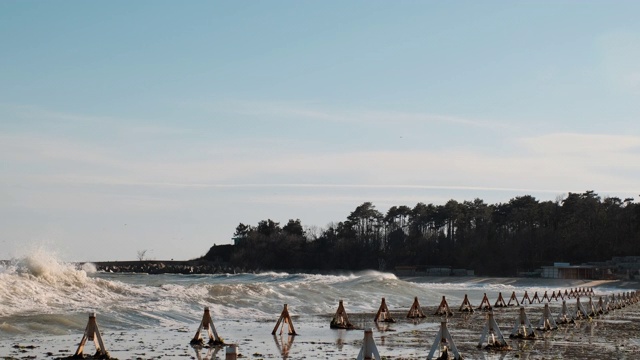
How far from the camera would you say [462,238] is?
158500 mm

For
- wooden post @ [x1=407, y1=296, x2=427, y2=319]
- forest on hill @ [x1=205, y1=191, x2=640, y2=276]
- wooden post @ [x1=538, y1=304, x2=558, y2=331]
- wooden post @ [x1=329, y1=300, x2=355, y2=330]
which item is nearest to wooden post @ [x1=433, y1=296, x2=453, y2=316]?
wooden post @ [x1=407, y1=296, x2=427, y2=319]

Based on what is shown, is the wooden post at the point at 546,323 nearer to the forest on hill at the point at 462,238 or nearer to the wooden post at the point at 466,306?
the wooden post at the point at 466,306

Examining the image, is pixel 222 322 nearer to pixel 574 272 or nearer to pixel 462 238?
pixel 574 272

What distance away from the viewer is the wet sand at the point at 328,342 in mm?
23938

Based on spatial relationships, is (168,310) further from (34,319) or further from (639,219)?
(639,219)

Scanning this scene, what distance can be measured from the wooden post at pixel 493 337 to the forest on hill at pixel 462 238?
11783 centimetres

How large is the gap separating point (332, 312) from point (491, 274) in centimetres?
10424

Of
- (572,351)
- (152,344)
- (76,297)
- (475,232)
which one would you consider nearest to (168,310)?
(76,297)

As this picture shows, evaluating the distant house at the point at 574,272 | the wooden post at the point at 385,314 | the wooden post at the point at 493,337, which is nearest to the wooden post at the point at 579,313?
the wooden post at the point at 385,314

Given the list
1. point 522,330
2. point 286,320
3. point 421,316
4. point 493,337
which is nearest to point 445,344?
point 493,337

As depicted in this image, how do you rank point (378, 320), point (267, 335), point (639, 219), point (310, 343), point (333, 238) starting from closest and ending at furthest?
point (310, 343)
point (267, 335)
point (378, 320)
point (639, 219)
point (333, 238)

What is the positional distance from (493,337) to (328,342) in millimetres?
5885

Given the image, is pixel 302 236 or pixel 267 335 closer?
pixel 267 335

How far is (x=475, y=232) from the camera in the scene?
159 m
